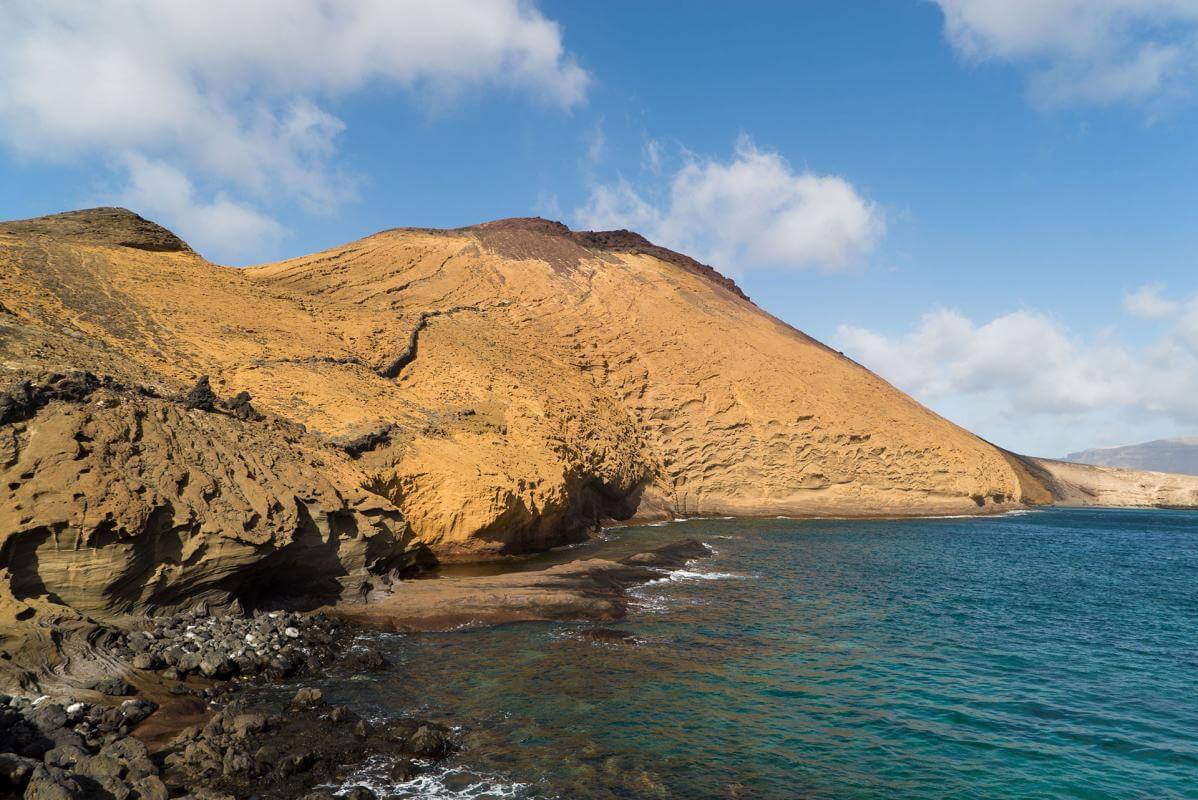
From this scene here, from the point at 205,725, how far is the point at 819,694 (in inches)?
451

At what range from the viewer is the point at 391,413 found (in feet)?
91.2

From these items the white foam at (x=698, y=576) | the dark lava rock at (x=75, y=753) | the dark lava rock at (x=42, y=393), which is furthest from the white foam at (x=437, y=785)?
the white foam at (x=698, y=576)

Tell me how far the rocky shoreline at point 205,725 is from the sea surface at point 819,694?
2.33ft

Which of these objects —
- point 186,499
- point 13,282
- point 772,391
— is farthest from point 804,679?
point 772,391

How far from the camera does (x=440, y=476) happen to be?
24938 mm

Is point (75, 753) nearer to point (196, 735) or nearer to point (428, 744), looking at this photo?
point (196, 735)

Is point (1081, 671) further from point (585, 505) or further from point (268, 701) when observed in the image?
point (585, 505)

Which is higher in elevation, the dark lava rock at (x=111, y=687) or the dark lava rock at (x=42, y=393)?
the dark lava rock at (x=42, y=393)

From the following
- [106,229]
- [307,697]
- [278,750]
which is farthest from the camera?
[106,229]

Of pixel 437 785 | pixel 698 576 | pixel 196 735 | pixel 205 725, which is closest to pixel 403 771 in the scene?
pixel 437 785

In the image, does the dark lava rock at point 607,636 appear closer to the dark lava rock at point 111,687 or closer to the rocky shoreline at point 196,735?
the rocky shoreline at point 196,735

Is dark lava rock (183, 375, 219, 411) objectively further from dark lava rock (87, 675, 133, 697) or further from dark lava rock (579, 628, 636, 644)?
dark lava rock (579, 628, 636, 644)

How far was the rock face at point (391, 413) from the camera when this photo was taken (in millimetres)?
14406

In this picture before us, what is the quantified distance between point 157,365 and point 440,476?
10505 mm
